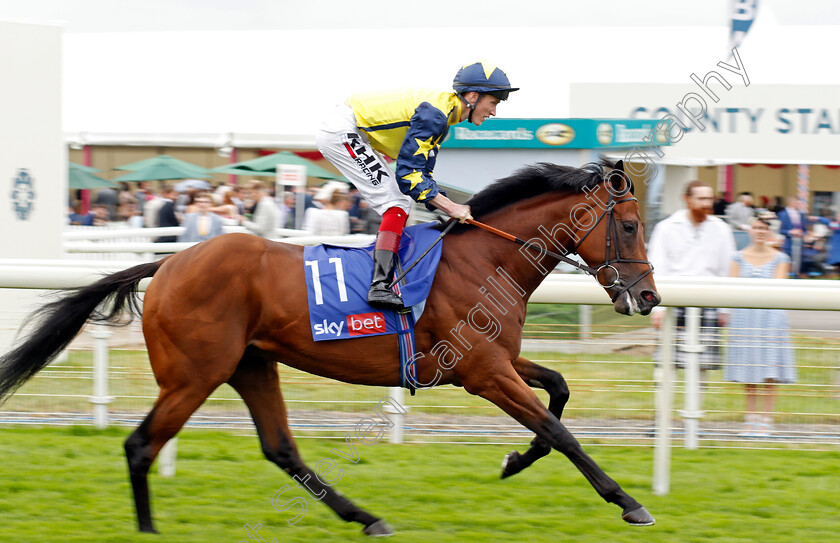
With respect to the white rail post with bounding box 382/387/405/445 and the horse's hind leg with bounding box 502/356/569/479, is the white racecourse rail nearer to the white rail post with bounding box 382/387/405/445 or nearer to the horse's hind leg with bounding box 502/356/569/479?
the horse's hind leg with bounding box 502/356/569/479

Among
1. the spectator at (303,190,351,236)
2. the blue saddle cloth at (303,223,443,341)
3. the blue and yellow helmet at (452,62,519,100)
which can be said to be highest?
the blue and yellow helmet at (452,62,519,100)

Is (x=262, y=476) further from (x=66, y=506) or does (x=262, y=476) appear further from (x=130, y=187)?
(x=130, y=187)

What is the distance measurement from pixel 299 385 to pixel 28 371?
A: 5.04 feet

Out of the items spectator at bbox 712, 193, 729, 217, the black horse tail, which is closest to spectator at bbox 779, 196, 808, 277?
spectator at bbox 712, 193, 729, 217

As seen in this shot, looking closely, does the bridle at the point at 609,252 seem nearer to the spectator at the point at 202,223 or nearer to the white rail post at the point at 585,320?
the white rail post at the point at 585,320

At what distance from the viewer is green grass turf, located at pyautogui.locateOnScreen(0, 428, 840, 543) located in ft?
12.4

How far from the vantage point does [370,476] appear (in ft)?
15.0

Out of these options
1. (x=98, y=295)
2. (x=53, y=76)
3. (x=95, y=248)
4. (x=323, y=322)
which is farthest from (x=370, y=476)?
(x=53, y=76)

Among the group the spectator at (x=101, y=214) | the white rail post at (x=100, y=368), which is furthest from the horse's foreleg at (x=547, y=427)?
the spectator at (x=101, y=214)

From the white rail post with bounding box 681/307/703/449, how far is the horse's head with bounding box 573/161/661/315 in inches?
30.2

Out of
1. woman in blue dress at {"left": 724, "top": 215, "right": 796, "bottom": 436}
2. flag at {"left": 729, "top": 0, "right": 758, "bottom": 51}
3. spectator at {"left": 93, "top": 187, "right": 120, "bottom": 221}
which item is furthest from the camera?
spectator at {"left": 93, "top": 187, "right": 120, "bottom": 221}

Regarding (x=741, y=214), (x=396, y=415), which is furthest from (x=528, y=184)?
(x=741, y=214)

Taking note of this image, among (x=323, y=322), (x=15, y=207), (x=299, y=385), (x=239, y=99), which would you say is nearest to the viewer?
(x=323, y=322)

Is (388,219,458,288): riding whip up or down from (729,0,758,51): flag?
down
